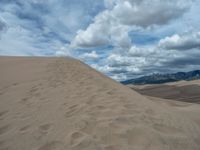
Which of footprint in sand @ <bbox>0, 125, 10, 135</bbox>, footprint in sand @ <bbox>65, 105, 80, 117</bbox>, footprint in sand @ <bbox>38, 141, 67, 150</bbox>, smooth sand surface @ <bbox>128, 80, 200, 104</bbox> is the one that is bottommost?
smooth sand surface @ <bbox>128, 80, 200, 104</bbox>

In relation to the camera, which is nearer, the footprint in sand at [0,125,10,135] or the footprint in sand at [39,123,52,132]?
the footprint in sand at [39,123,52,132]

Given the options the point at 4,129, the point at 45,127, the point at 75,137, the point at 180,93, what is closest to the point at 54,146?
the point at 75,137

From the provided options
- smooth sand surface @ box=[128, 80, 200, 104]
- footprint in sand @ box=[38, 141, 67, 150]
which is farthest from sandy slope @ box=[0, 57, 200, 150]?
smooth sand surface @ box=[128, 80, 200, 104]

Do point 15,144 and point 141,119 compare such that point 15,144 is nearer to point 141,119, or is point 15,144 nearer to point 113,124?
point 113,124

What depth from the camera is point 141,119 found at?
4.60m

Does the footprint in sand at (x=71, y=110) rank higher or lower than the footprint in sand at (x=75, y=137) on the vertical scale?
higher

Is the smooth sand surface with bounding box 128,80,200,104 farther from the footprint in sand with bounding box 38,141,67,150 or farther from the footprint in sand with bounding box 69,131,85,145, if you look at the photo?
the footprint in sand with bounding box 38,141,67,150

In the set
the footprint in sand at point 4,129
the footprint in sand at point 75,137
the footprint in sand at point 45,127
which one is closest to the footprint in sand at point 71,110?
the footprint in sand at point 45,127

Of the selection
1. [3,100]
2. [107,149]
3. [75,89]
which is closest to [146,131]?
[107,149]

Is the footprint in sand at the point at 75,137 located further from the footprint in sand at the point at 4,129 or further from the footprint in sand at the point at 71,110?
the footprint in sand at the point at 4,129

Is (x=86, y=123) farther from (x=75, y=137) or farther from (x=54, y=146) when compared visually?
(x=54, y=146)

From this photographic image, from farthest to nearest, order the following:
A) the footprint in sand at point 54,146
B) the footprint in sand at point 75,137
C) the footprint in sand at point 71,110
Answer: the footprint in sand at point 71,110
the footprint in sand at point 75,137
the footprint in sand at point 54,146

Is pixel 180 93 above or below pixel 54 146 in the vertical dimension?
below

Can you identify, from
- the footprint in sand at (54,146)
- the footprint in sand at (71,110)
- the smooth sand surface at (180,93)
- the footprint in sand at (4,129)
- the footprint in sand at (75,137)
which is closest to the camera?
the footprint in sand at (54,146)
